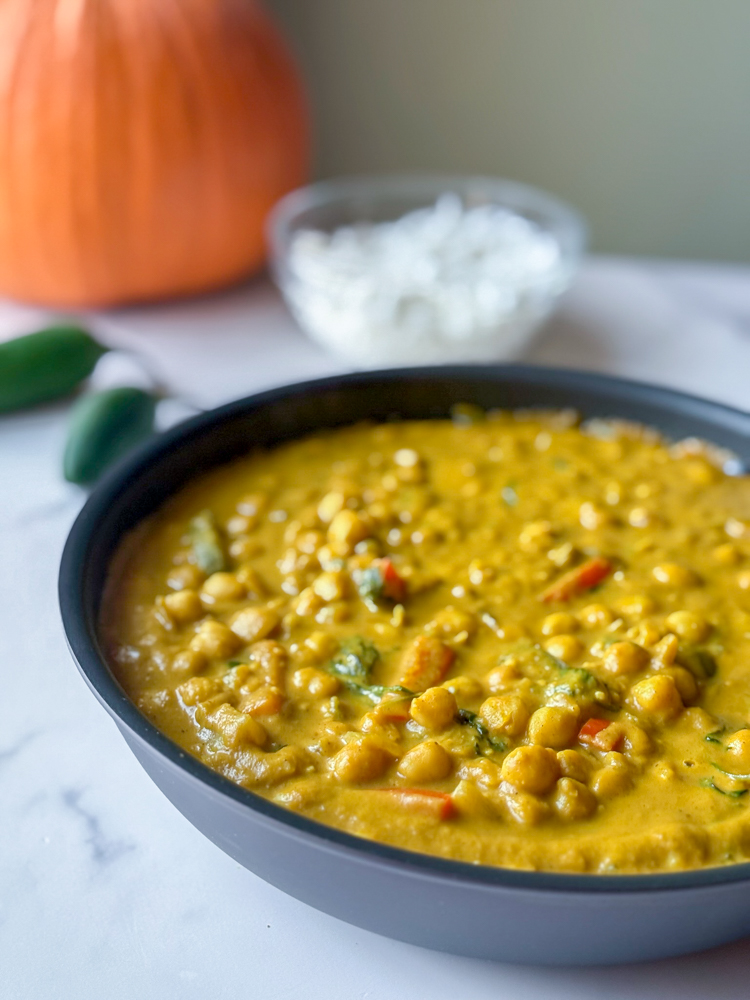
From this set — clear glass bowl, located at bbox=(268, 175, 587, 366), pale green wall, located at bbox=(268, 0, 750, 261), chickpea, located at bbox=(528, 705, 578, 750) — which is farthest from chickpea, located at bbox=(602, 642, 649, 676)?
pale green wall, located at bbox=(268, 0, 750, 261)

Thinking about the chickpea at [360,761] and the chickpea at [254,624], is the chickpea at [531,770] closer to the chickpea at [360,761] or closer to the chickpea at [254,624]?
the chickpea at [360,761]

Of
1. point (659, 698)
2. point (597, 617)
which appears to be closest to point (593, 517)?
point (597, 617)

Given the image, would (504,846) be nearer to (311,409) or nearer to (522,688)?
(522,688)

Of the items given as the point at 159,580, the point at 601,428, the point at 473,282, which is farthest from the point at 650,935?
the point at 473,282

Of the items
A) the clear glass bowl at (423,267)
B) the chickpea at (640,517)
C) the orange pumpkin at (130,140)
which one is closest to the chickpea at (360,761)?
the chickpea at (640,517)

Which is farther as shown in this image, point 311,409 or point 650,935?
point 311,409

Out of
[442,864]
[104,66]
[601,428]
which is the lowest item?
[601,428]

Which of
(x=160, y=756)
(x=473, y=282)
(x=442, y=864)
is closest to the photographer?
(x=442, y=864)
